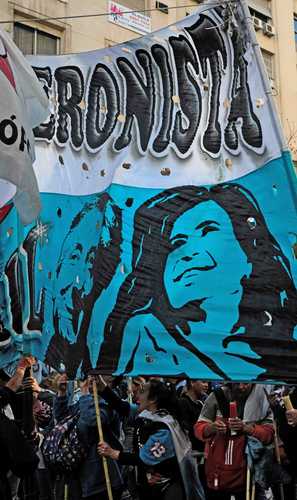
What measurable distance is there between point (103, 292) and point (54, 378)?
2.51 m

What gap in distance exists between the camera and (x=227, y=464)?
5332mm

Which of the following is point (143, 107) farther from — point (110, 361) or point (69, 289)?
point (110, 361)

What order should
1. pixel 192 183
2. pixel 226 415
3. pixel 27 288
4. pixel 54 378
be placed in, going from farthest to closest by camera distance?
pixel 54 378 → pixel 226 415 → pixel 27 288 → pixel 192 183

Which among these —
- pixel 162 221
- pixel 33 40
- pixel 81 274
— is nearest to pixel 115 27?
pixel 33 40

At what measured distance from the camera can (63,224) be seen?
5129mm

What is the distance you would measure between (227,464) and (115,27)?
16497 millimetres

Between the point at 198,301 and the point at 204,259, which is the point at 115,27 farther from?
the point at 198,301

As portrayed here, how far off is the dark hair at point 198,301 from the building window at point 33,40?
46.9ft

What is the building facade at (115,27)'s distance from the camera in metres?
17.9

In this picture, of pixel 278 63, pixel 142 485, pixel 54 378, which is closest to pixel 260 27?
pixel 278 63

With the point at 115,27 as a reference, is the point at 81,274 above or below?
below

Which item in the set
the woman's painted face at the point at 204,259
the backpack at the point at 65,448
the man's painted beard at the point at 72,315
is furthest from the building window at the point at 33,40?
the woman's painted face at the point at 204,259

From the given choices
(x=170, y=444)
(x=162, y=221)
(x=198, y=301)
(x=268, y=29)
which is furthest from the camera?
(x=268, y=29)

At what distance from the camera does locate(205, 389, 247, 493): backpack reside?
17.5 ft
